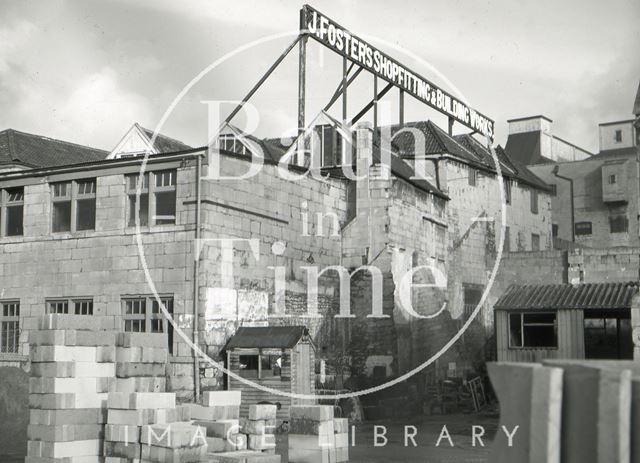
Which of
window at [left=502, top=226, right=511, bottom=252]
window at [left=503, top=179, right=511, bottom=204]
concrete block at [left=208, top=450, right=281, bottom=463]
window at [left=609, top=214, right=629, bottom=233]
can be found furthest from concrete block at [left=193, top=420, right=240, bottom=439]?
window at [left=609, top=214, right=629, bottom=233]

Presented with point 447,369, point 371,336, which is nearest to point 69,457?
point 371,336

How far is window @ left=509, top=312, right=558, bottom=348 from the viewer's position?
1181 inches

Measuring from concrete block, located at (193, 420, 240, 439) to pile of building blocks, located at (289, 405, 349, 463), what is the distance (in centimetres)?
135

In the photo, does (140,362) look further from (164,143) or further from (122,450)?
(164,143)

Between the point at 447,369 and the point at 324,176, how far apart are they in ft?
34.4

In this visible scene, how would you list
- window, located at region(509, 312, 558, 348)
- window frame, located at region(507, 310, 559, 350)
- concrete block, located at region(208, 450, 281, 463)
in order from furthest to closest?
window, located at region(509, 312, 558, 348), window frame, located at region(507, 310, 559, 350), concrete block, located at region(208, 450, 281, 463)

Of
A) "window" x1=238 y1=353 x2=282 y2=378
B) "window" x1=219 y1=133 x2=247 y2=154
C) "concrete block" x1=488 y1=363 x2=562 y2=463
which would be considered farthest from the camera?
"window" x1=219 y1=133 x2=247 y2=154

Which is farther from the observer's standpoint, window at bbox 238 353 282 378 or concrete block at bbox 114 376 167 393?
window at bbox 238 353 282 378

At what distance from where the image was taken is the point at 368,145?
31.0 metres

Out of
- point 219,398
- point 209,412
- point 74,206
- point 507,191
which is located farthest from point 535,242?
point 209,412

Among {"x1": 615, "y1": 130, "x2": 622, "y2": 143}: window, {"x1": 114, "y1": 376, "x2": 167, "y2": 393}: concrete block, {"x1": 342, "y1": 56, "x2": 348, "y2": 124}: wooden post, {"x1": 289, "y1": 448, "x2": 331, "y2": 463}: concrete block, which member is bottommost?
{"x1": 289, "y1": 448, "x2": 331, "y2": 463}: concrete block

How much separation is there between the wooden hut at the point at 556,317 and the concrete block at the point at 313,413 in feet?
45.3

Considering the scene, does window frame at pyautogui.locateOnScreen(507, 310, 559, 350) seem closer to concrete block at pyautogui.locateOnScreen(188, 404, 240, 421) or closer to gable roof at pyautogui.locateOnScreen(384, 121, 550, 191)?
gable roof at pyautogui.locateOnScreen(384, 121, 550, 191)

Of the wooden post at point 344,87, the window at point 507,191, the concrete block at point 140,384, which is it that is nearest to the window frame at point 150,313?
the concrete block at point 140,384
